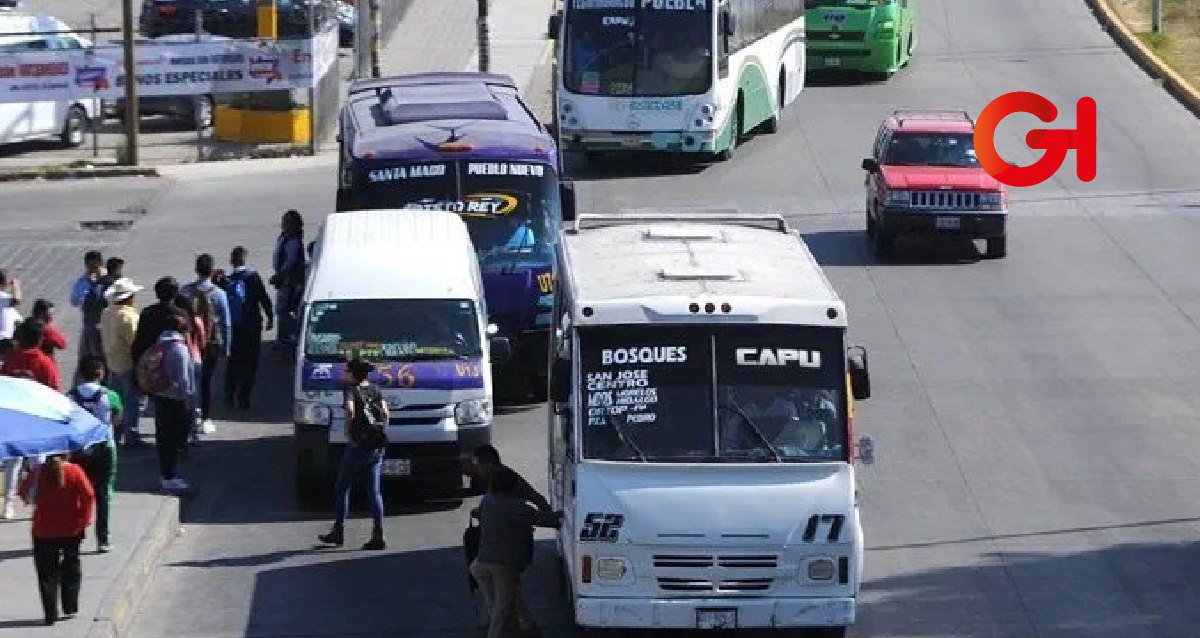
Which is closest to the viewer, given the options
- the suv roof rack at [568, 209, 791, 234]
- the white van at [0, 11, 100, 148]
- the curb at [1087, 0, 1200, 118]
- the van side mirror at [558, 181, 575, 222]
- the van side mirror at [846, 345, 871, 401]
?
the van side mirror at [846, 345, 871, 401]

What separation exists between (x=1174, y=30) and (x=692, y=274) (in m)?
39.7

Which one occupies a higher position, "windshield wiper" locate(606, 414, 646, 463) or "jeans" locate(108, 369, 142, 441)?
"windshield wiper" locate(606, 414, 646, 463)

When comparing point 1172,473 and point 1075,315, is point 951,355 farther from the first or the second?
point 1172,473

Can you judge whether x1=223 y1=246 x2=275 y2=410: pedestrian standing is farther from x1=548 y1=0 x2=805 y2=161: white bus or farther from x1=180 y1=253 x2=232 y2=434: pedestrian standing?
x1=548 y1=0 x2=805 y2=161: white bus

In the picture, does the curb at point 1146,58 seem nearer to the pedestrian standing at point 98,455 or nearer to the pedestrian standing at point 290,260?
the pedestrian standing at point 290,260

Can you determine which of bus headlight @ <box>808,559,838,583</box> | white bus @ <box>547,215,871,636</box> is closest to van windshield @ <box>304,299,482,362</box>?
white bus @ <box>547,215,871,636</box>

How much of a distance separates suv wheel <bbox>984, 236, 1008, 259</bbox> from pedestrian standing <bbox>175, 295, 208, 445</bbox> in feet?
40.3

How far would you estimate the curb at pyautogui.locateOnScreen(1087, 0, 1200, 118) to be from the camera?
4450 centimetres

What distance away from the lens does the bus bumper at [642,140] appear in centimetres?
3675

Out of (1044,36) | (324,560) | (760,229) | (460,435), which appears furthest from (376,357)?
(1044,36)

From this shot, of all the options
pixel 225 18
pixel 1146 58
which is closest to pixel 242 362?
pixel 225 18

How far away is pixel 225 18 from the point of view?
147 ft

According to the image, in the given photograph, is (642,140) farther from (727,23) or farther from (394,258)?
(394,258)

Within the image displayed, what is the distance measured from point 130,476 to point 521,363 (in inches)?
172
